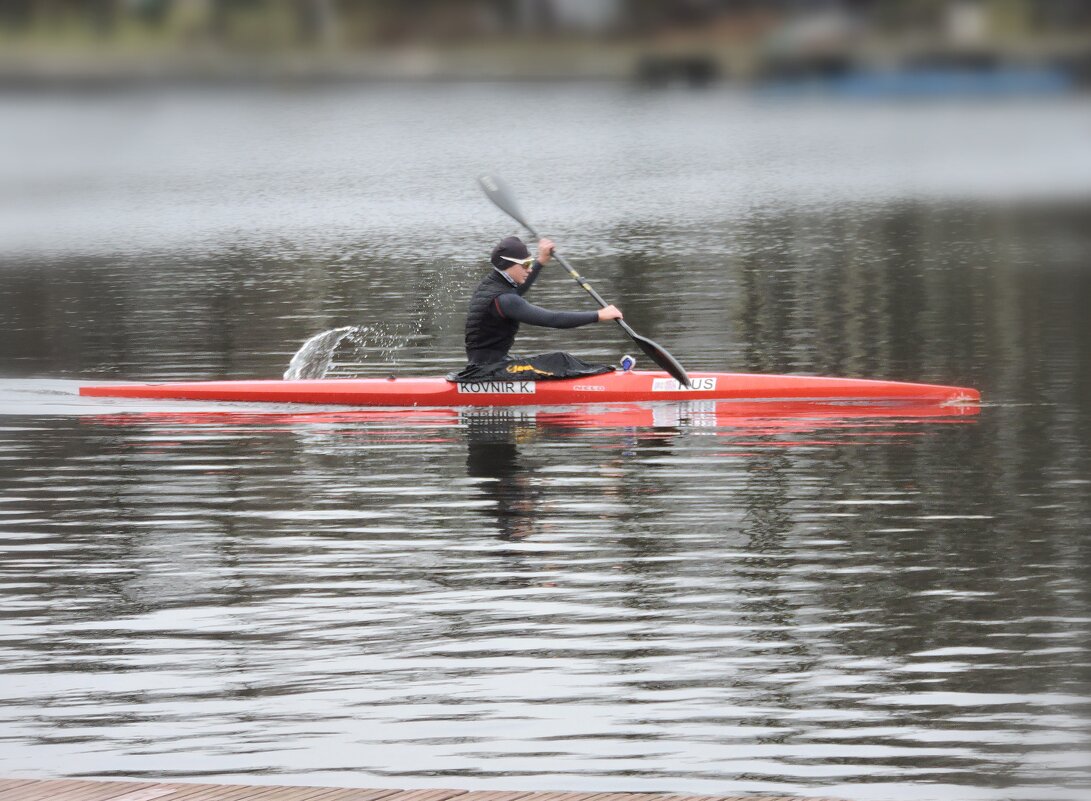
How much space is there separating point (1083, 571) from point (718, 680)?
10.1ft

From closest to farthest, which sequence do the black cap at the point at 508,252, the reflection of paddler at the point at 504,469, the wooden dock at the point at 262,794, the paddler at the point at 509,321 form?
the wooden dock at the point at 262,794
the reflection of paddler at the point at 504,469
the paddler at the point at 509,321
the black cap at the point at 508,252

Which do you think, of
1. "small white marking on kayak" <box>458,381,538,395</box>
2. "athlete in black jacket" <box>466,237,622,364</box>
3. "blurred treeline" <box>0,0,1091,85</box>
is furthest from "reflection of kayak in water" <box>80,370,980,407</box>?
"blurred treeline" <box>0,0,1091,85</box>

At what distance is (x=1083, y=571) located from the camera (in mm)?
11227

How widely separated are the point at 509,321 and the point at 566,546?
5.15 metres

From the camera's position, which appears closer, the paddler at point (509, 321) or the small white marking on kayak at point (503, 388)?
the paddler at point (509, 321)

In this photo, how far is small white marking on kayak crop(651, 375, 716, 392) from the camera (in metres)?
16.8

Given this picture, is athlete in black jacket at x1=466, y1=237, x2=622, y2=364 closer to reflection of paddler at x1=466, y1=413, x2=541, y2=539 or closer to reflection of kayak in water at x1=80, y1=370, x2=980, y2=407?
reflection of kayak in water at x1=80, y1=370, x2=980, y2=407

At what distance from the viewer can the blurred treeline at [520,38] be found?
7856 centimetres

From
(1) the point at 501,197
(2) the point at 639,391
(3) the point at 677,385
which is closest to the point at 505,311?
(2) the point at 639,391

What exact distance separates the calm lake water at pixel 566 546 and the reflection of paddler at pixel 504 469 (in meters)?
0.06

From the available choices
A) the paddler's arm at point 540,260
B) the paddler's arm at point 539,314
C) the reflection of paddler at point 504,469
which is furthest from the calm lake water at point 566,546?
the paddler's arm at point 540,260

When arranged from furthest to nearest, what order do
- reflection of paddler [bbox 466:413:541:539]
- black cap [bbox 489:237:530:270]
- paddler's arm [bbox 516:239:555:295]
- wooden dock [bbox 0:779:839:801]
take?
black cap [bbox 489:237:530:270] → paddler's arm [bbox 516:239:555:295] → reflection of paddler [bbox 466:413:541:539] → wooden dock [bbox 0:779:839:801]

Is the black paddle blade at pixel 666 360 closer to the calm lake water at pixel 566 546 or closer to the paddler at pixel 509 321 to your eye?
the calm lake water at pixel 566 546

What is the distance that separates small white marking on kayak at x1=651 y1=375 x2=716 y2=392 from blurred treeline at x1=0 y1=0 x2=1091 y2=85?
63.7 metres
